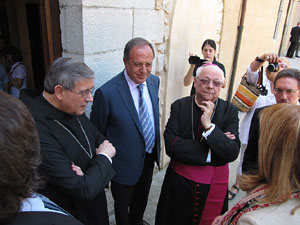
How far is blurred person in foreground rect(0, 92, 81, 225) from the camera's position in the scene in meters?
0.69

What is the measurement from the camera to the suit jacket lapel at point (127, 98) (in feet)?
6.52

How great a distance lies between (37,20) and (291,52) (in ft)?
51.6

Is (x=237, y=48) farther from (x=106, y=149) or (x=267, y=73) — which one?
(x=106, y=149)

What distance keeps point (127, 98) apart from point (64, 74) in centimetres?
73

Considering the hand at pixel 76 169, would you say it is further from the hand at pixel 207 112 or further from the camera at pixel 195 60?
the camera at pixel 195 60

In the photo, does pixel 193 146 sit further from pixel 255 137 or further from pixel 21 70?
pixel 21 70

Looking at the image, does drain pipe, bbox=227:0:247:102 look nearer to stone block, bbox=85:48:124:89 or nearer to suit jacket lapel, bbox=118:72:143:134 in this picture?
stone block, bbox=85:48:124:89

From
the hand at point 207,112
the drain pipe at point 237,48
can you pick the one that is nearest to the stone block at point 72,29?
the hand at point 207,112

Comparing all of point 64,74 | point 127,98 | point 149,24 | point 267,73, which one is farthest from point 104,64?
point 267,73

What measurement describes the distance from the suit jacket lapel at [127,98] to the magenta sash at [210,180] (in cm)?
55

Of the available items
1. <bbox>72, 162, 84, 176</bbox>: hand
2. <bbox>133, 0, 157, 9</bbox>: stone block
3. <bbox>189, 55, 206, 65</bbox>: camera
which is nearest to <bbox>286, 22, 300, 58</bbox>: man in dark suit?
<bbox>189, 55, 206, 65</bbox>: camera

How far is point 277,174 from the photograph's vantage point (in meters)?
1.05

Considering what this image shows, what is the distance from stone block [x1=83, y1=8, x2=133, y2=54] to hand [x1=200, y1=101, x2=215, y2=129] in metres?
1.15

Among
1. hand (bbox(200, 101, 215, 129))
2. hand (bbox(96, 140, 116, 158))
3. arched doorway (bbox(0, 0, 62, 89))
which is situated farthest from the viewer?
arched doorway (bbox(0, 0, 62, 89))
